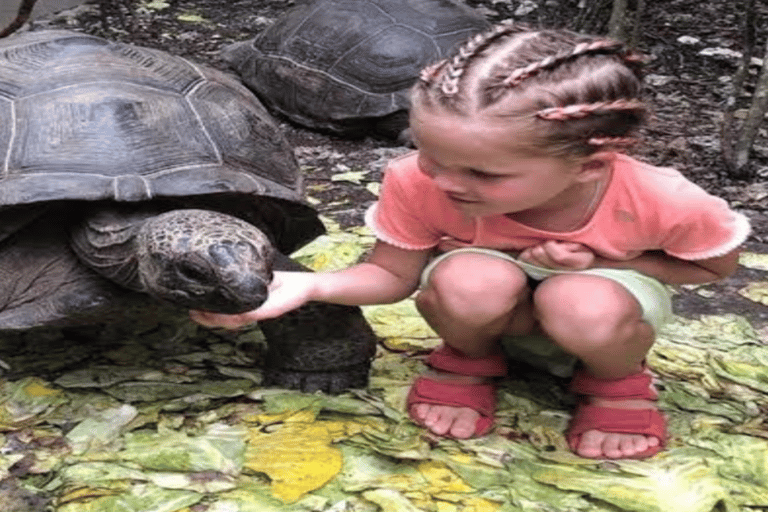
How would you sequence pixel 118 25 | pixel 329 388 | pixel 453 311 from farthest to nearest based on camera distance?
1. pixel 118 25
2. pixel 329 388
3. pixel 453 311

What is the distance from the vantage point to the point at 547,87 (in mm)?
1745

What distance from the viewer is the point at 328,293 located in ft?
6.83

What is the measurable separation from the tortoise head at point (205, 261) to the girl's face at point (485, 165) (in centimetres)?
33

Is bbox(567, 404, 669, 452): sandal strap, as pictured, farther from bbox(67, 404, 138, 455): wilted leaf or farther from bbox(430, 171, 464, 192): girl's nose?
bbox(67, 404, 138, 455): wilted leaf

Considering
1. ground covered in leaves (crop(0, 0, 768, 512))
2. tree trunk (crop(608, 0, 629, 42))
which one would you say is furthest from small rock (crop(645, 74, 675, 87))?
ground covered in leaves (crop(0, 0, 768, 512))

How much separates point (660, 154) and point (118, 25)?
320 cm

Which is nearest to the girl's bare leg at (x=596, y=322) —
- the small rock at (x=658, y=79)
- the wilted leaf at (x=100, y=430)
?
the wilted leaf at (x=100, y=430)

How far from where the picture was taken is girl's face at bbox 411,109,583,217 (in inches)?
68.7

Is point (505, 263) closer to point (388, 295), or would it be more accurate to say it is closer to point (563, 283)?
point (563, 283)

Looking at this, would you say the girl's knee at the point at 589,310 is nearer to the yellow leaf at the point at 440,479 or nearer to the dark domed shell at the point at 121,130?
the yellow leaf at the point at 440,479

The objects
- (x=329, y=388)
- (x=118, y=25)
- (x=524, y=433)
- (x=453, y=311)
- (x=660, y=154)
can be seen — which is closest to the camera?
(x=453, y=311)

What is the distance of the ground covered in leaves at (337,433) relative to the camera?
6.30 ft

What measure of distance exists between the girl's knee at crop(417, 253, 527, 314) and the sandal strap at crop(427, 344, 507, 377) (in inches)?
7.7

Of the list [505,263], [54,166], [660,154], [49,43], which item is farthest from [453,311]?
[660,154]
